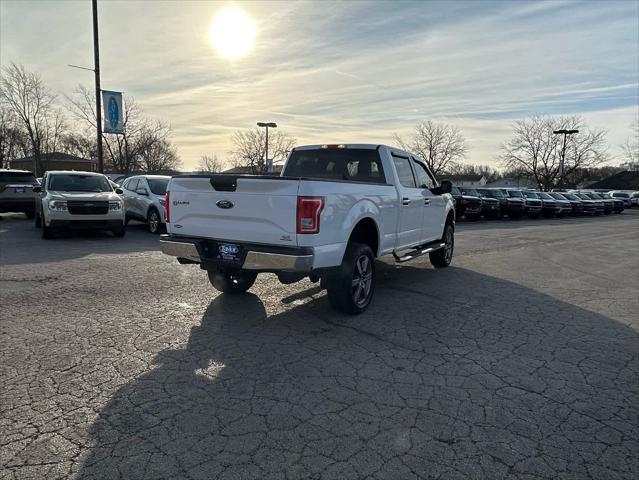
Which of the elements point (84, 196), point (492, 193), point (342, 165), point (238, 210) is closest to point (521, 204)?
point (492, 193)

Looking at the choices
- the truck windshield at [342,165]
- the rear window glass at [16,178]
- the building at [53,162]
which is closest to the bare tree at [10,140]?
the building at [53,162]

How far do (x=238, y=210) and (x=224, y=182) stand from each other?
35 centimetres

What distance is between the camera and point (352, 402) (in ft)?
10.7

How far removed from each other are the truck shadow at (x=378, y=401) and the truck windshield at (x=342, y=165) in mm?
2168

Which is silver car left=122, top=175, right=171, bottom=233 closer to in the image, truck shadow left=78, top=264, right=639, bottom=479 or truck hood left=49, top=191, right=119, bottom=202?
truck hood left=49, top=191, right=119, bottom=202

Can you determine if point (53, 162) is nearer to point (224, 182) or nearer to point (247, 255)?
point (224, 182)

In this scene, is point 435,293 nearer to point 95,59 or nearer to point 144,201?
point 144,201

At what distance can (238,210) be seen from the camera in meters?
4.79

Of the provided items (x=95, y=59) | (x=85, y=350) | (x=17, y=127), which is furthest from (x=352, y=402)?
(x=17, y=127)

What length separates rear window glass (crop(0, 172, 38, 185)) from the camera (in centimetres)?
1533

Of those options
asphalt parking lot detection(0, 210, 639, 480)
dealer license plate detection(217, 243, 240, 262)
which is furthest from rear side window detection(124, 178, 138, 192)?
dealer license plate detection(217, 243, 240, 262)

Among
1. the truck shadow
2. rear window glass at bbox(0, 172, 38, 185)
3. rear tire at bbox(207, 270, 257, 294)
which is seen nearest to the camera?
the truck shadow

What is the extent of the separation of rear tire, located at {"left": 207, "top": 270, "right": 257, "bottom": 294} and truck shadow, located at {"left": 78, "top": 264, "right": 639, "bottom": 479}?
80 cm

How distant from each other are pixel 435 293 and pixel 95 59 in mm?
18409
